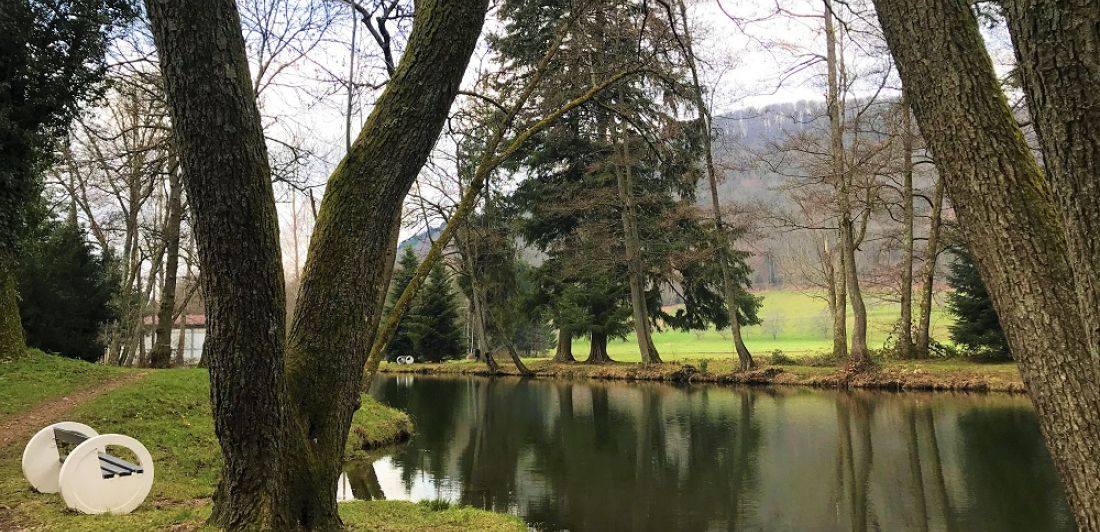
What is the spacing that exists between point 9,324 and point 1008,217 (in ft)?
44.5

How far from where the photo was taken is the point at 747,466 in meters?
7.86

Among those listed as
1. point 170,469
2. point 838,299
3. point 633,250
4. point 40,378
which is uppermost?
point 633,250

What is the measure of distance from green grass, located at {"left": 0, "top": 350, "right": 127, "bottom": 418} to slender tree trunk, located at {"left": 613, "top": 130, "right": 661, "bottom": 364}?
47.3ft

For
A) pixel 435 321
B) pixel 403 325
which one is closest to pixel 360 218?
pixel 435 321

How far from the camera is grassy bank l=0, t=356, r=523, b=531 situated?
4.57 meters

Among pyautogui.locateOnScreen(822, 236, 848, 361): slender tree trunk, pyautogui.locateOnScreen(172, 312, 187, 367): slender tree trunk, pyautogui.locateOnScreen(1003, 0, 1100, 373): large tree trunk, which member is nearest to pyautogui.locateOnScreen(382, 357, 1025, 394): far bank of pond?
pyautogui.locateOnScreen(822, 236, 848, 361): slender tree trunk

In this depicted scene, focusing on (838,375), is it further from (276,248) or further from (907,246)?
(276,248)

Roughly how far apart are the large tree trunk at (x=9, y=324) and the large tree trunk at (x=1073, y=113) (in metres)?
13.3

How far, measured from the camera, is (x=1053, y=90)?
145 cm

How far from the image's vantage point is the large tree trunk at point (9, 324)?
1045 centimetres

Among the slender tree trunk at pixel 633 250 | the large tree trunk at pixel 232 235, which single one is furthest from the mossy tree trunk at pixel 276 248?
the slender tree trunk at pixel 633 250

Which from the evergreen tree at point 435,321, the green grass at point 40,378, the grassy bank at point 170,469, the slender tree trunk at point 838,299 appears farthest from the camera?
the evergreen tree at point 435,321

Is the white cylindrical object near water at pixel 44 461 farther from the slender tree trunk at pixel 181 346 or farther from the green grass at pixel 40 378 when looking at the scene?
the slender tree trunk at pixel 181 346

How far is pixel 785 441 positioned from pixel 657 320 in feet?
51.4
